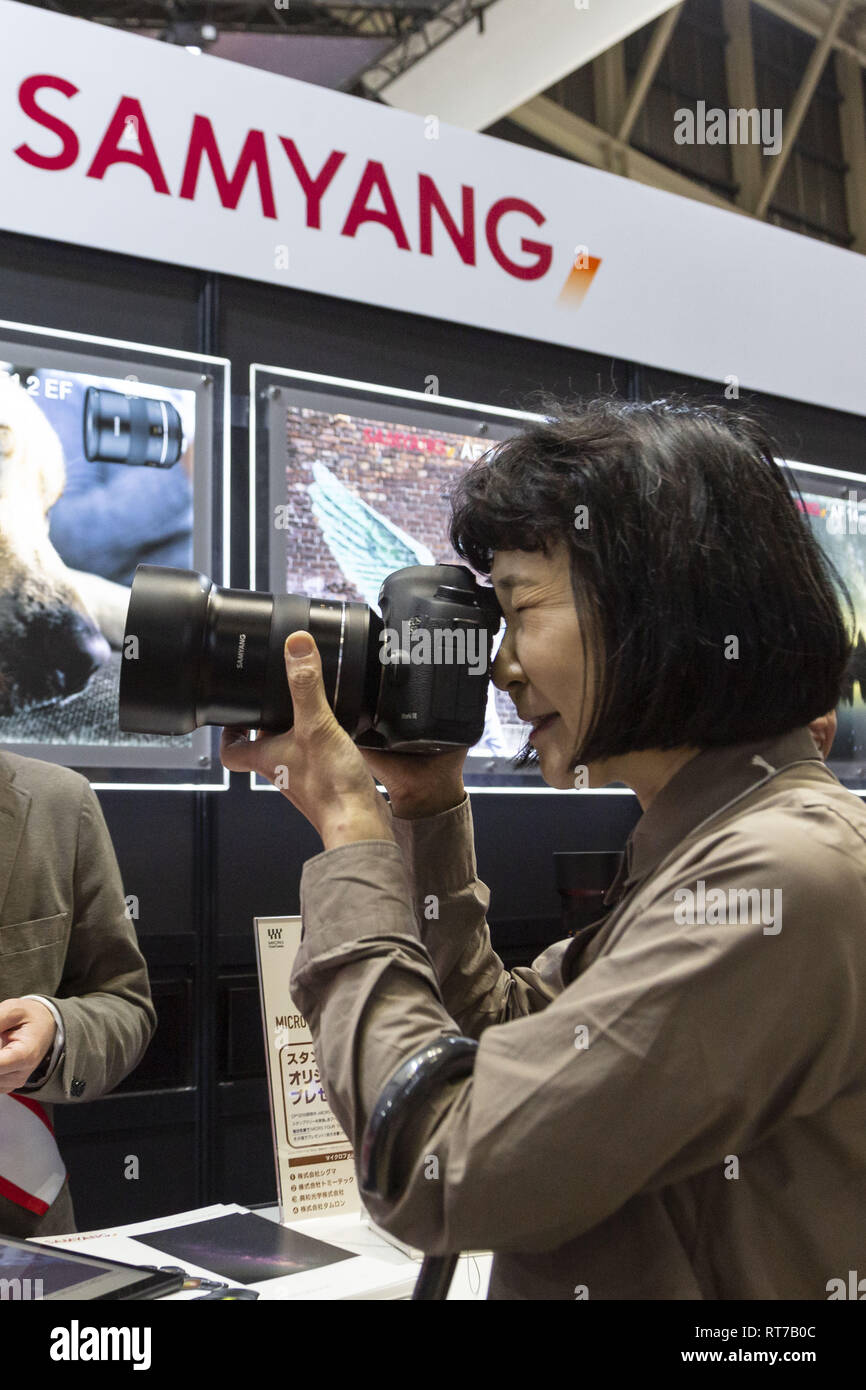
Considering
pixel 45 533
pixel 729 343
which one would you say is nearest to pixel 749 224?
pixel 729 343

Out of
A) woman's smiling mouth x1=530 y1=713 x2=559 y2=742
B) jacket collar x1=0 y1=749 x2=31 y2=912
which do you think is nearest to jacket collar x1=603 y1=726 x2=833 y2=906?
woman's smiling mouth x1=530 y1=713 x2=559 y2=742

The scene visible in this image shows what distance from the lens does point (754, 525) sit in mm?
825

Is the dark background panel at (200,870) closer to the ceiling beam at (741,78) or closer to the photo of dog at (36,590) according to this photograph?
the photo of dog at (36,590)

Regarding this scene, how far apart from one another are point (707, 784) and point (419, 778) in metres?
0.32

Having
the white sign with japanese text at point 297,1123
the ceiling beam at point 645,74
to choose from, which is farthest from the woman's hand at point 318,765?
the ceiling beam at point 645,74

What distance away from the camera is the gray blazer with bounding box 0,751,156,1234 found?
64.3 inches

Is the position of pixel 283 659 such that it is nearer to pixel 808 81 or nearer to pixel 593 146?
pixel 593 146

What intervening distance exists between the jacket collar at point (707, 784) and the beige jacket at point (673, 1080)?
0.10 feet

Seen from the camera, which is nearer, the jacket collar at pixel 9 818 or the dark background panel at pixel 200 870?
the jacket collar at pixel 9 818

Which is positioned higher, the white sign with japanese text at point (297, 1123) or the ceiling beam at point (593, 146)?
the ceiling beam at point (593, 146)

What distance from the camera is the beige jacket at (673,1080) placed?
65cm

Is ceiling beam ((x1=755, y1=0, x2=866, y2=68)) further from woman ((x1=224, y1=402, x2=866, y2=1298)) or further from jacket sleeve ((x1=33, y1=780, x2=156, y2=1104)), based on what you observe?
woman ((x1=224, y1=402, x2=866, y2=1298))

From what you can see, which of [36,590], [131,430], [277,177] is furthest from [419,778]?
[277,177]

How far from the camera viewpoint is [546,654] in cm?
87
